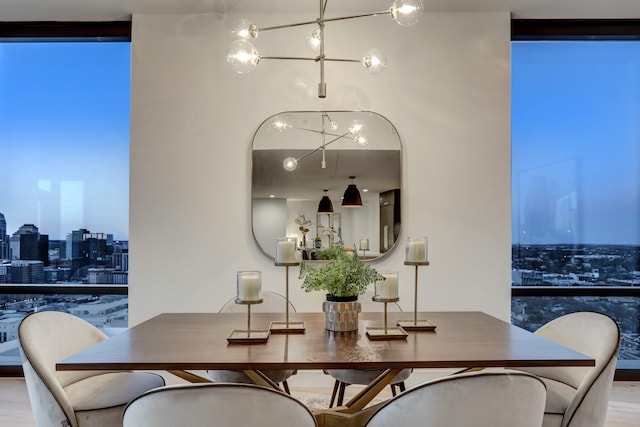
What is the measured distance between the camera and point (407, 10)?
182 cm

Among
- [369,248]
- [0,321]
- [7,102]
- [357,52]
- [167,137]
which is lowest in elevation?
[0,321]

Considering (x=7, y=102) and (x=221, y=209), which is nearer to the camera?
(x=221, y=209)

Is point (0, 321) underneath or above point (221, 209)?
underneath

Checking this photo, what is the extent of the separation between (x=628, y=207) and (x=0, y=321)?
4.98 meters

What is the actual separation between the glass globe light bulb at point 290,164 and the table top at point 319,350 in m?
1.40

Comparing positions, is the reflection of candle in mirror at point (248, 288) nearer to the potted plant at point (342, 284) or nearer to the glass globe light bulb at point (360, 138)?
the potted plant at point (342, 284)

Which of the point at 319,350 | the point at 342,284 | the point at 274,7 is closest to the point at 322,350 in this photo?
the point at 319,350

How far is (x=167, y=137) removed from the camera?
306 centimetres

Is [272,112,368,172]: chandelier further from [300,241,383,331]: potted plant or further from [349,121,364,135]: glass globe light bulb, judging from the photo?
[300,241,383,331]: potted plant

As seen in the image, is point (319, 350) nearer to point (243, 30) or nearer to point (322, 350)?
point (322, 350)

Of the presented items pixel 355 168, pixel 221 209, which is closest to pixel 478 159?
pixel 355 168

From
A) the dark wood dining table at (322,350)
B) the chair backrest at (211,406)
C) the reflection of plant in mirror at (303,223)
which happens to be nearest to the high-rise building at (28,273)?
the dark wood dining table at (322,350)

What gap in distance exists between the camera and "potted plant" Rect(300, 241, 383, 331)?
5.52 feet

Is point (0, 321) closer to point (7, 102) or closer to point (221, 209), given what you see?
point (7, 102)
